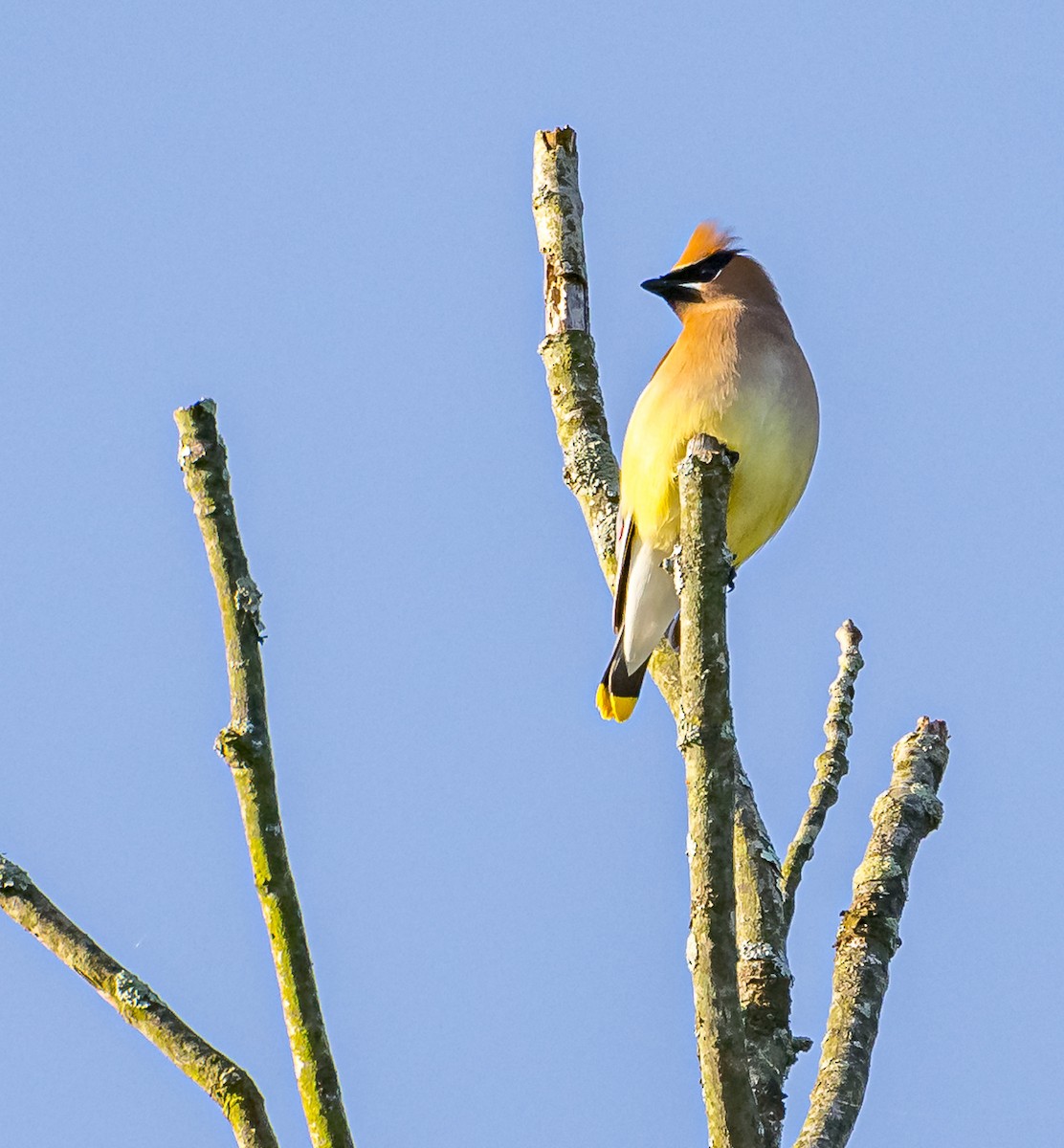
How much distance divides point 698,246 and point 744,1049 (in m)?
4.54

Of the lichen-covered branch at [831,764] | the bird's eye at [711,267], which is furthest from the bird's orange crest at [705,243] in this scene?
the lichen-covered branch at [831,764]

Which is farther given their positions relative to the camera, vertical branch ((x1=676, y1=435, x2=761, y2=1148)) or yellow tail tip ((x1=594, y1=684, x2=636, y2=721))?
yellow tail tip ((x1=594, y1=684, x2=636, y2=721))

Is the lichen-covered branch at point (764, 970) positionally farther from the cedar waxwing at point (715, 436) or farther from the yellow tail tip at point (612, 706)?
the yellow tail tip at point (612, 706)

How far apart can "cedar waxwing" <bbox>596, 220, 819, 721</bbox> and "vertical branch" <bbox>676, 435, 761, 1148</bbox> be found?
6.74ft

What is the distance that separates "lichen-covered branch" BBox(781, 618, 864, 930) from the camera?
4.46m

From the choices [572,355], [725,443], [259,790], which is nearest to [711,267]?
[572,355]

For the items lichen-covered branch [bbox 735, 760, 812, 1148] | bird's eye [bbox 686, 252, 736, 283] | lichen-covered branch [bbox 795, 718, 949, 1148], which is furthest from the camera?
bird's eye [bbox 686, 252, 736, 283]

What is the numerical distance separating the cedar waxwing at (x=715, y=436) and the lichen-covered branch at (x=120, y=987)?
3.14 m

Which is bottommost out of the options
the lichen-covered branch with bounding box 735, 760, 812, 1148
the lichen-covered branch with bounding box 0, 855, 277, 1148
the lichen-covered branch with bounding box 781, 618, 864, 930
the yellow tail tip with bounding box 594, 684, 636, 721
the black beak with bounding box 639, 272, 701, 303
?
the lichen-covered branch with bounding box 0, 855, 277, 1148

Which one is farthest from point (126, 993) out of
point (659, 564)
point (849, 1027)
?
point (659, 564)

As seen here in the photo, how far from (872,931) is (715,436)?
1938 millimetres

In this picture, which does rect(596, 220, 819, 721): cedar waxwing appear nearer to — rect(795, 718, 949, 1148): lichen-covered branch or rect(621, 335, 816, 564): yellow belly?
Result: rect(621, 335, 816, 564): yellow belly

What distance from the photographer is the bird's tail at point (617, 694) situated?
6.62 meters

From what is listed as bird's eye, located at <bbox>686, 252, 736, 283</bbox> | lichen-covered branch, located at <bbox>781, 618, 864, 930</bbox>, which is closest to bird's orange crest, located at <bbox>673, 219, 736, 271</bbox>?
bird's eye, located at <bbox>686, 252, 736, 283</bbox>
